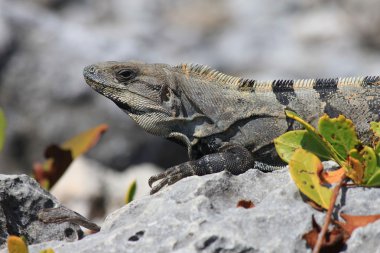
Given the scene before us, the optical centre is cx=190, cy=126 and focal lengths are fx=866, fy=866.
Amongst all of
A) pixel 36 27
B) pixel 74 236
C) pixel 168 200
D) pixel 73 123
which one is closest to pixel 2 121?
pixel 74 236

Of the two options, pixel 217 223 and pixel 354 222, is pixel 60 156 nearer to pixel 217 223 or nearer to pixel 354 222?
pixel 217 223

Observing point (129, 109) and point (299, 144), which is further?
point (129, 109)

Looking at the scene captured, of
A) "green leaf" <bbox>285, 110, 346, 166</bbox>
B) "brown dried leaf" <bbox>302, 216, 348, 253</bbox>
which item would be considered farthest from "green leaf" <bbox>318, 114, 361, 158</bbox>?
"brown dried leaf" <bbox>302, 216, 348, 253</bbox>

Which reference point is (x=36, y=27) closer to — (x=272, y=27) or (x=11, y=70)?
(x=11, y=70)

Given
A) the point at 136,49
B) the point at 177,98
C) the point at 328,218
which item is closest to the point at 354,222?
the point at 328,218

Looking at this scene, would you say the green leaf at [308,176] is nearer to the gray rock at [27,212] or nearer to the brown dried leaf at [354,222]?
the brown dried leaf at [354,222]

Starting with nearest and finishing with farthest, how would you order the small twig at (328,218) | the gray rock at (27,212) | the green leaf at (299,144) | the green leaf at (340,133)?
the small twig at (328,218)
the green leaf at (340,133)
the green leaf at (299,144)
the gray rock at (27,212)

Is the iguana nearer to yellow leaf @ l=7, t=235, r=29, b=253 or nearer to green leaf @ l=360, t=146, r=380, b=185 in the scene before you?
green leaf @ l=360, t=146, r=380, b=185

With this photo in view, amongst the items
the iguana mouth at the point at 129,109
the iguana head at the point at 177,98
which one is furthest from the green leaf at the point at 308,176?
the iguana mouth at the point at 129,109
